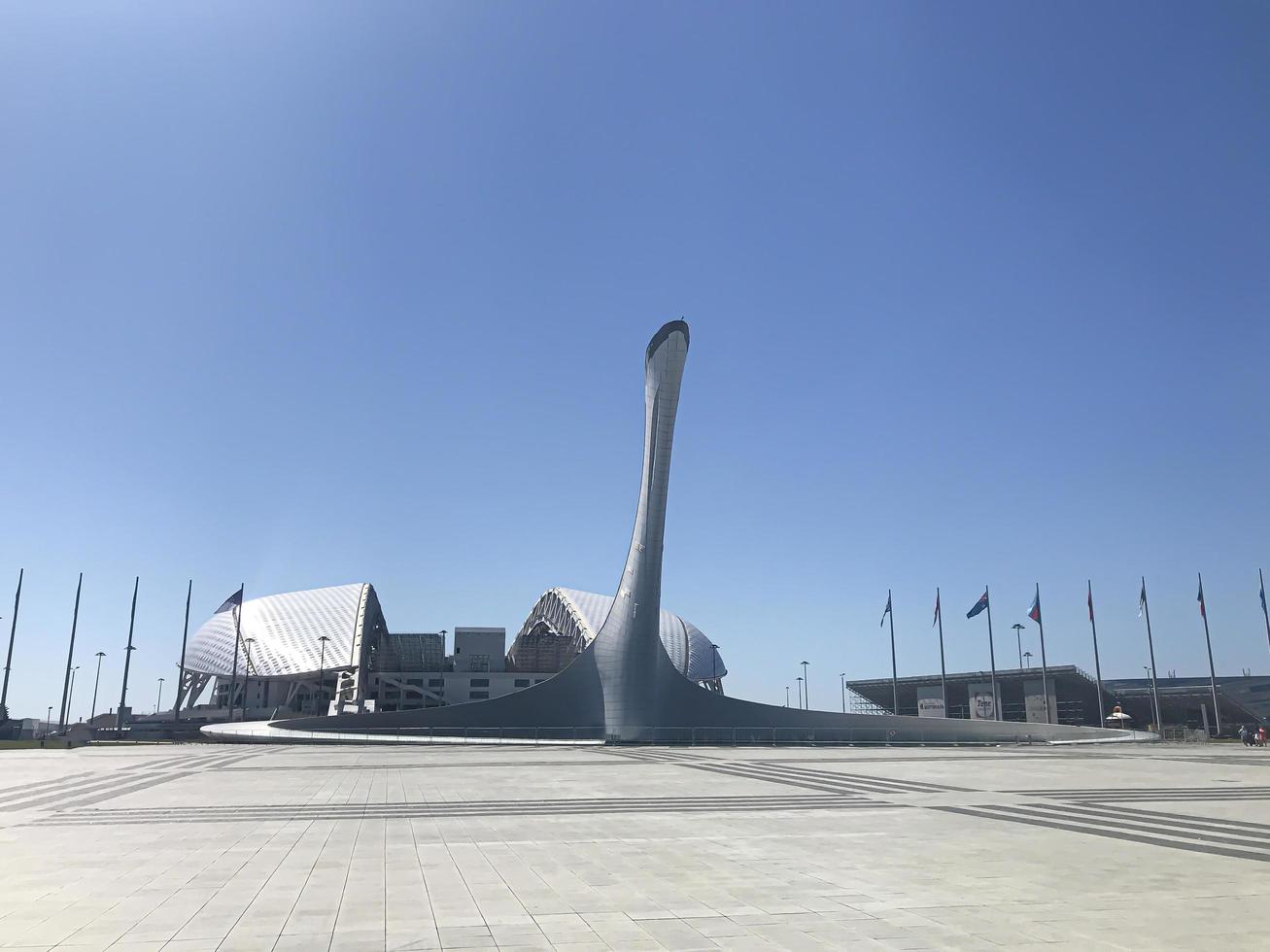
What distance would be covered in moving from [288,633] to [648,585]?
47.2m

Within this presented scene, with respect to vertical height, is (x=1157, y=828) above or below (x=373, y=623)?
below

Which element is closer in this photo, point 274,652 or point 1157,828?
point 1157,828

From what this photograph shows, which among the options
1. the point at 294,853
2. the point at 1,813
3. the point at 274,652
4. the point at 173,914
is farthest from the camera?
the point at 274,652

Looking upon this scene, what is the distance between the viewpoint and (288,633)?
7906cm

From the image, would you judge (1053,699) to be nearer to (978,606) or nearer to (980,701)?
(980,701)

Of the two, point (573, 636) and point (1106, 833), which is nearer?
point (1106, 833)

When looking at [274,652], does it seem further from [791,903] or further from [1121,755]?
[791,903]

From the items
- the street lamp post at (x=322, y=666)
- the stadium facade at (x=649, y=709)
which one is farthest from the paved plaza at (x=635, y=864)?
the street lamp post at (x=322, y=666)

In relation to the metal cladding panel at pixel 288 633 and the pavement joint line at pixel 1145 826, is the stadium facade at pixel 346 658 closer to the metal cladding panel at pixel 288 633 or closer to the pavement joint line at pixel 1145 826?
the metal cladding panel at pixel 288 633

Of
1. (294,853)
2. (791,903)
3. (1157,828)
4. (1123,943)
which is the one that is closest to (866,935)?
(791,903)

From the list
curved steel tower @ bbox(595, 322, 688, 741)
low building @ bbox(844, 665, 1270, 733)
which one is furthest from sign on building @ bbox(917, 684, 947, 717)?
curved steel tower @ bbox(595, 322, 688, 741)

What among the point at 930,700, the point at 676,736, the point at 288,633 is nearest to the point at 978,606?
the point at 676,736

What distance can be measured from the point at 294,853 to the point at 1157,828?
428 inches

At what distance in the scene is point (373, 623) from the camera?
81750mm
